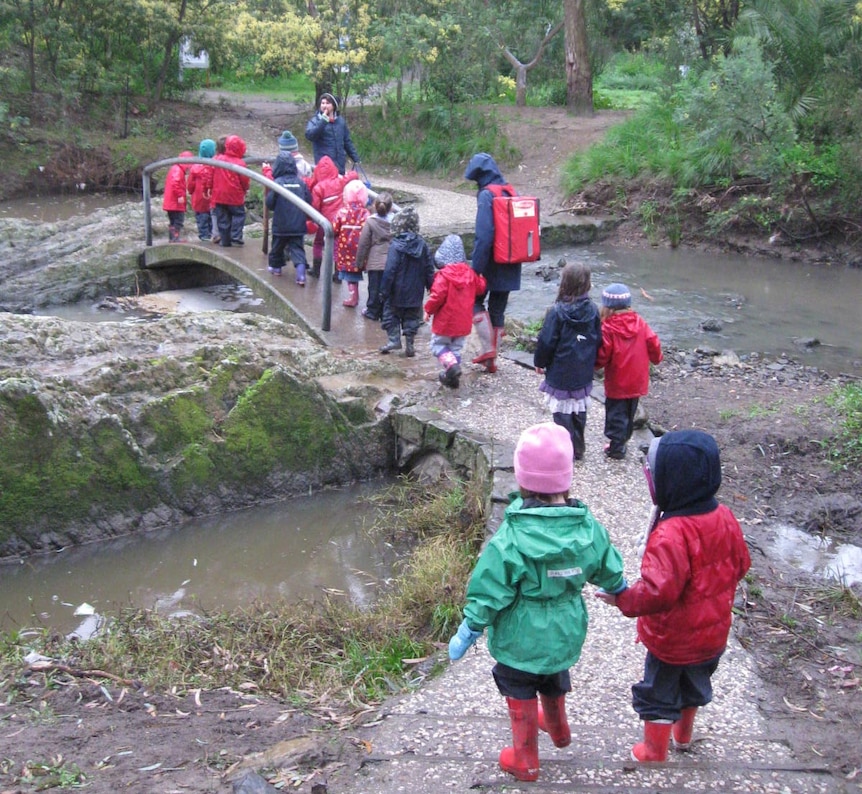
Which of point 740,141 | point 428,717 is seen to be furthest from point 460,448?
point 740,141

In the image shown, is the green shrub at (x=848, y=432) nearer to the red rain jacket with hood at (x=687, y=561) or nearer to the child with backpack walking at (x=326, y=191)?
the red rain jacket with hood at (x=687, y=561)

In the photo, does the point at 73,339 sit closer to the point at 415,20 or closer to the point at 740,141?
the point at 740,141

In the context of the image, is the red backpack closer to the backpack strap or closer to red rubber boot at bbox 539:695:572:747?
the backpack strap

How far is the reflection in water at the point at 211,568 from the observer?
5.77 m

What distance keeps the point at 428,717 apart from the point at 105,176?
1838 cm

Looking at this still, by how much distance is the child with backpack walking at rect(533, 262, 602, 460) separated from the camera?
5.82m

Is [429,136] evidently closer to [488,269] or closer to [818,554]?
[488,269]

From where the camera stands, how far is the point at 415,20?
20609mm

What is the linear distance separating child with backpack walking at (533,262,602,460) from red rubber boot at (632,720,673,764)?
258 centimetres

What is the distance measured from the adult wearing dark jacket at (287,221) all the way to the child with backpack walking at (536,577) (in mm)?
6753

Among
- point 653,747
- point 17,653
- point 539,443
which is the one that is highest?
point 539,443

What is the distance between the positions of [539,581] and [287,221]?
7038 millimetres

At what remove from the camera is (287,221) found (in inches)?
379

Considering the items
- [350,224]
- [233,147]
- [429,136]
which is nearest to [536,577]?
[350,224]
